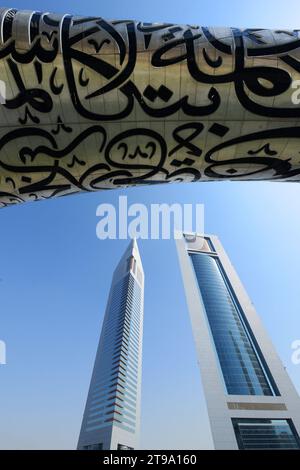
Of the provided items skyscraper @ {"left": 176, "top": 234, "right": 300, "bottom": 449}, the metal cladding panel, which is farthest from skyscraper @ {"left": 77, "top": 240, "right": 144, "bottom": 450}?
the metal cladding panel

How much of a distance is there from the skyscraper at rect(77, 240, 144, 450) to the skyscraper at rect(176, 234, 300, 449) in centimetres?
2849

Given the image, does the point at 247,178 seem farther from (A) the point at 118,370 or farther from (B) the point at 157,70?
(A) the point at 118,370

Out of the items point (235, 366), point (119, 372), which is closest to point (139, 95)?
point (235, 366)

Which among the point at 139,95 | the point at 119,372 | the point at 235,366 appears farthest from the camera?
the point at 119,372

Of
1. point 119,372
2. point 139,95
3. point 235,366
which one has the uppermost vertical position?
point 119,372

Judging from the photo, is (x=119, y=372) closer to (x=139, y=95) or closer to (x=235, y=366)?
(x=235, y=366)

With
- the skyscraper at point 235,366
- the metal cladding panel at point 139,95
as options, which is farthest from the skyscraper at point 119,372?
the metal cladding panel at point 139,95

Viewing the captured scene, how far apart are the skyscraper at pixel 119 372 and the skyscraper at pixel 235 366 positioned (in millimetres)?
28493

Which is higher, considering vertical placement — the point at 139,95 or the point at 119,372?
the point at 119,372

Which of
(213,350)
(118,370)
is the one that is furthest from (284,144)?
(118,370)

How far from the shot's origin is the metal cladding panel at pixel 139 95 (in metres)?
10.8

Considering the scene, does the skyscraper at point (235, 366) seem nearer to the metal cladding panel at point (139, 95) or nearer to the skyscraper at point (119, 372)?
the skyscraper at point (119, 372)

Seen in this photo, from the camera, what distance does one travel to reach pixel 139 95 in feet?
36.9

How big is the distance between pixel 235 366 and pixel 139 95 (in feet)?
244
